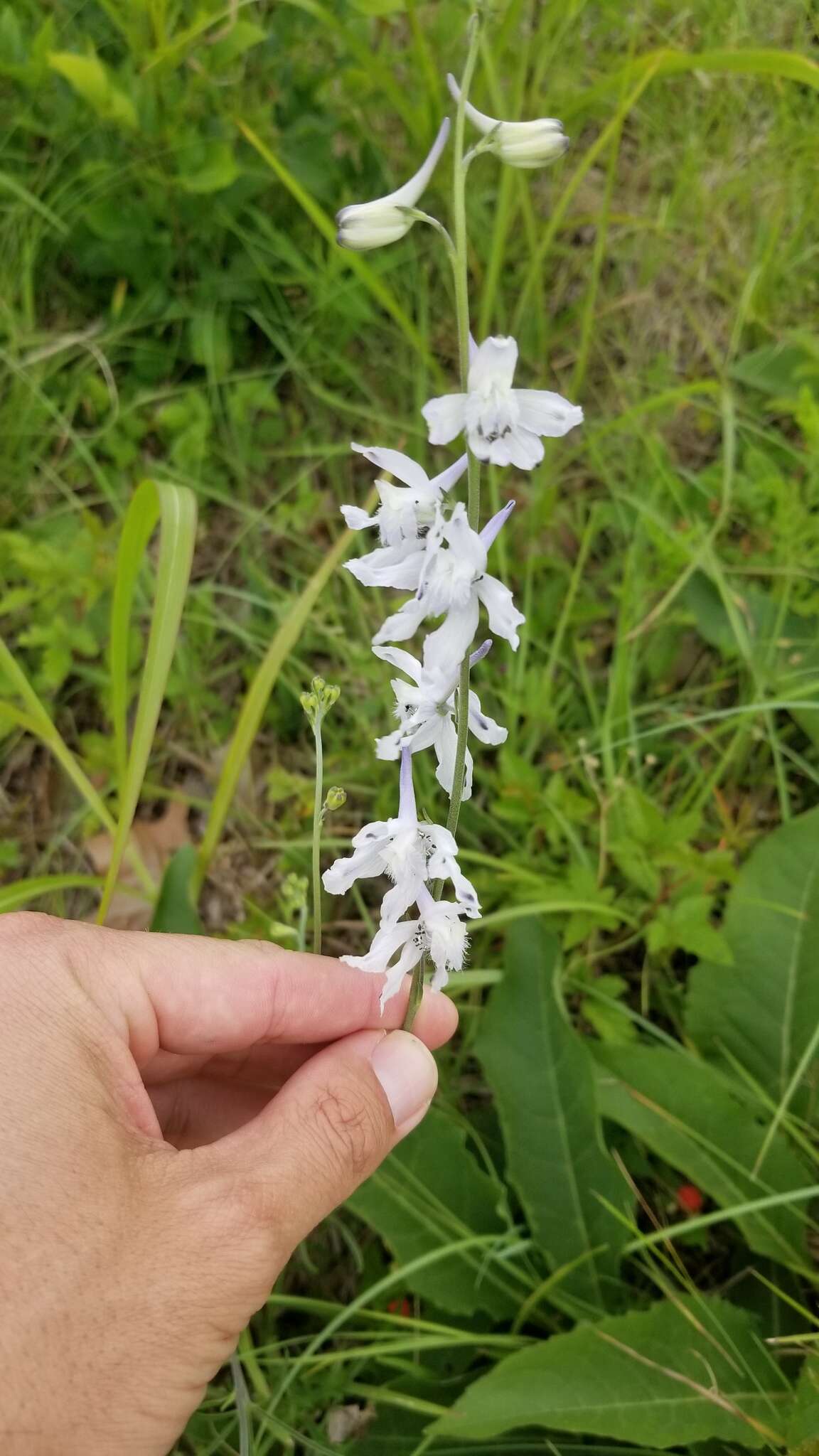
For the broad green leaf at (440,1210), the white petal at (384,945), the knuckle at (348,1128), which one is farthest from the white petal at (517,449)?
the broad green leaf at (440,1210)

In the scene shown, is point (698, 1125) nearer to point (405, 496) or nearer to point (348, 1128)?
point (348, 1128)

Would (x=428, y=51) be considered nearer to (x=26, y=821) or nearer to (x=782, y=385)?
(x=782, y=385)

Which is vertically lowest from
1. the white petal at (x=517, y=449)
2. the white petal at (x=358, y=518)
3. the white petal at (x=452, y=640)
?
the white petal at (x=452, y=640)

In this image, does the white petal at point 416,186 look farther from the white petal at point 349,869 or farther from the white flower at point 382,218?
the white petal at point 349,869

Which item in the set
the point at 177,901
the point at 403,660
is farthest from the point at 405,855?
the point at 177,901

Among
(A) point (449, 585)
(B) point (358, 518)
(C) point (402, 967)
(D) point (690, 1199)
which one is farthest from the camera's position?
(D) point (690, 1199)

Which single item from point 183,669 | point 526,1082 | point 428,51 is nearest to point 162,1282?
point 526,1082
